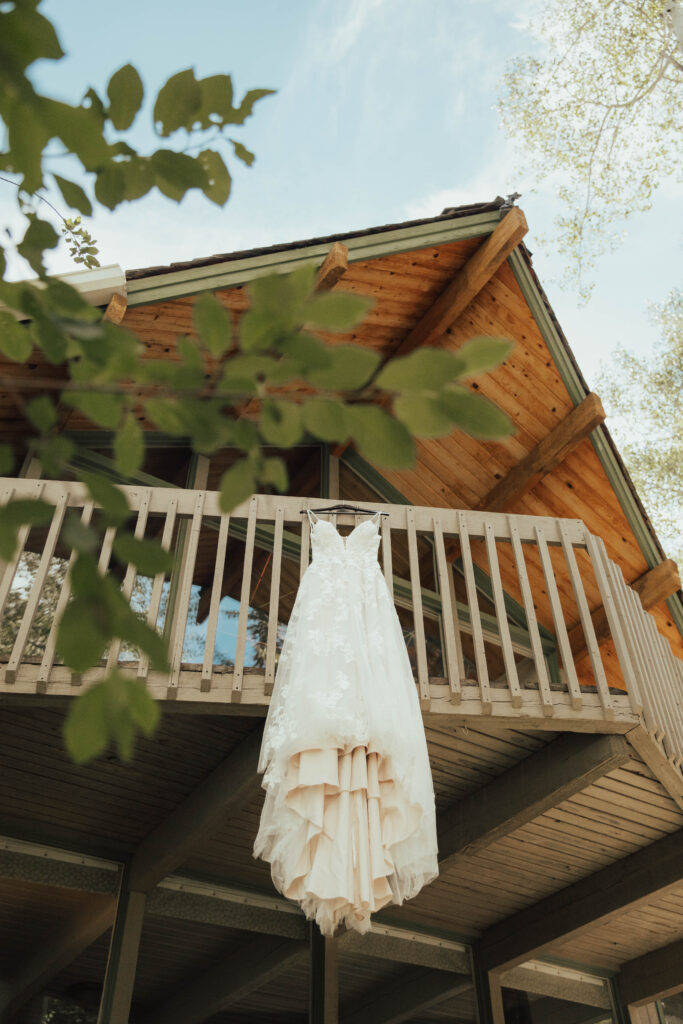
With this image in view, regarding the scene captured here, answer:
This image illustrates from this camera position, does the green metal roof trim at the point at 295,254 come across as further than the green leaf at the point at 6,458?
Yes

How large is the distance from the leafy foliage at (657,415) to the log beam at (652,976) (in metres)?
9.08

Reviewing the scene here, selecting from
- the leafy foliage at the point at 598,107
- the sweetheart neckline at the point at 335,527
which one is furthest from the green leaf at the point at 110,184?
the leafy foliage at the point at 598,107

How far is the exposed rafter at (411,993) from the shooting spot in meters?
5.69

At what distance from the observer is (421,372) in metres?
0.65

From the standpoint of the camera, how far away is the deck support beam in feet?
12.6

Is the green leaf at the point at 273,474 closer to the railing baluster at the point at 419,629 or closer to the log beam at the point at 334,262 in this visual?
the railing baluster at the point at 419,629

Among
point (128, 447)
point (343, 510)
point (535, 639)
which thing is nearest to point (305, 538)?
point (343, 510)

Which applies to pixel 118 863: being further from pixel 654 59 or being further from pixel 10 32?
pixel 654 59

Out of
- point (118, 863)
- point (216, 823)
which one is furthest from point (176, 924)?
point (216, 823)

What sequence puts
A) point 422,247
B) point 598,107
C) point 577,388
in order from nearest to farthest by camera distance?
point 422,247, point 577,388, point 598,107

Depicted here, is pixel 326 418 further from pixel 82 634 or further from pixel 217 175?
pixel 217 175

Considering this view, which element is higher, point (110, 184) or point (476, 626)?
point (476, 626)

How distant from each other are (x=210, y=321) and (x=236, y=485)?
0.14m

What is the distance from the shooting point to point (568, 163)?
12531 mm
